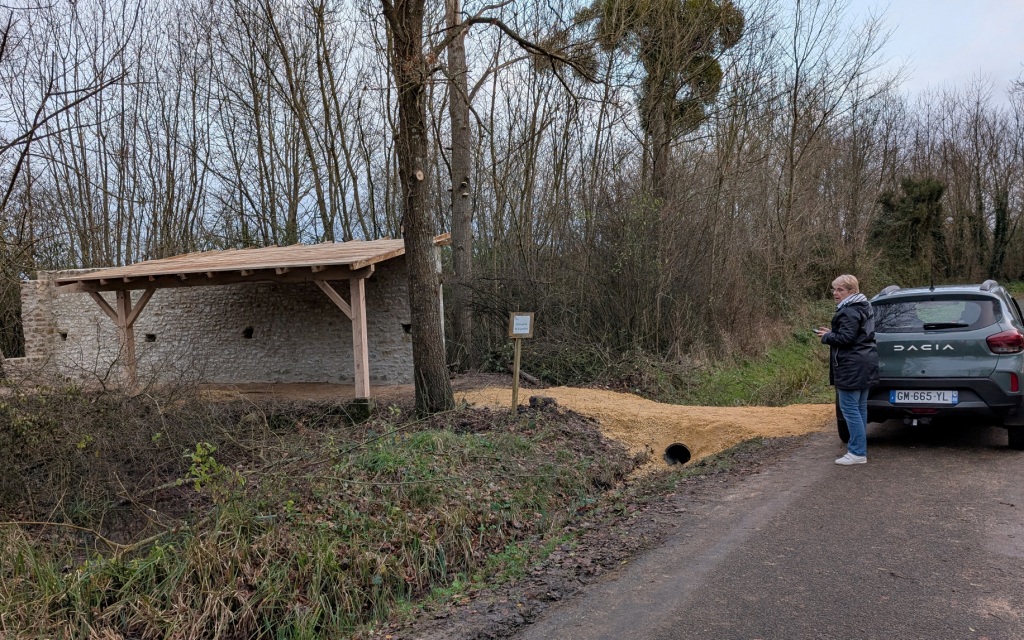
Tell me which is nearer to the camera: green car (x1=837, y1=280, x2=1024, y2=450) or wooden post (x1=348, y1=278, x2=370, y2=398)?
green car (x1=837, y1=280, x2=1024, y2=450)

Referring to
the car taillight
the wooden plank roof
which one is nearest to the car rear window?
the car taillight

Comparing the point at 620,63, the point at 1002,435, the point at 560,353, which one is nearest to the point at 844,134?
the point at 620,63

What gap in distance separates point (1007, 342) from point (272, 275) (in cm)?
1064

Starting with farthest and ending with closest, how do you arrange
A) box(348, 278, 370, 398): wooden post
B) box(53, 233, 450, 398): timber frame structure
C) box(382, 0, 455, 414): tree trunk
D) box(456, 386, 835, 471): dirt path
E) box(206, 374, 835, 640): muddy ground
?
box(348, 278, 370, 398): wooden post → box(53, 233, 450, 398): timber frame structure → box(456, 386, 835, 471): dirt path → box(382, 0, 455, 414): tree trunk → box(206, 374, 835, 640): muddy ground

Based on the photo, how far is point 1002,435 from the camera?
24.2ft

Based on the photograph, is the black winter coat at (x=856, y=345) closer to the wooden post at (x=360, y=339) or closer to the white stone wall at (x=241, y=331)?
the wooden post at (x=360, y=339)

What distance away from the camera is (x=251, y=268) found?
12.0 m

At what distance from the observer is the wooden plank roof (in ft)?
38.0

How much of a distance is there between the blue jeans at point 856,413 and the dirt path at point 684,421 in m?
2.15

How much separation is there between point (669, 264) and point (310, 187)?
12.8 meters

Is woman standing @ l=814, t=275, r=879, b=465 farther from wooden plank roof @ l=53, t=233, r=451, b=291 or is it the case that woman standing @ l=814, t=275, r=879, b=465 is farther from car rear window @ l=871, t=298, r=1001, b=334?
wooden plank roof @ l=53, t=233, r=451, b=291

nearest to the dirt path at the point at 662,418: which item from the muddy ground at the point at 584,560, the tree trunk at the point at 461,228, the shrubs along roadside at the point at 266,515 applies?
the shrubs along roadside at the point at 266,515

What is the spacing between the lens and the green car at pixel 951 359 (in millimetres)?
6398

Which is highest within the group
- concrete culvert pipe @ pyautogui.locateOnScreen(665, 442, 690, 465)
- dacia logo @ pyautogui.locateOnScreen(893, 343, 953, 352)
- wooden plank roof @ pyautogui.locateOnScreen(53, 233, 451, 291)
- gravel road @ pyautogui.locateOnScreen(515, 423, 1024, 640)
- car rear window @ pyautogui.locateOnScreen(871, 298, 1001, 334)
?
wooden plank roof @ pyautogui.locateOnScreen(53, 233, 451, 291)
